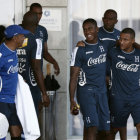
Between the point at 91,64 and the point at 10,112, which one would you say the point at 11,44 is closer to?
the point at 10,112

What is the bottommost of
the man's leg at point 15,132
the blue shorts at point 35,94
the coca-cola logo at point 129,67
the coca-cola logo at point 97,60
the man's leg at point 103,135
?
the man's leg at point 103,135

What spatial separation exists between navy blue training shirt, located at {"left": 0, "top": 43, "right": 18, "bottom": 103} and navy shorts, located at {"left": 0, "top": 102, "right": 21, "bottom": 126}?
52 mm

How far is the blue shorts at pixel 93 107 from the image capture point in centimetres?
696

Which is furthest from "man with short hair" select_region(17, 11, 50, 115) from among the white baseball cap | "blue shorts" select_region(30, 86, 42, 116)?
the white baseball cap

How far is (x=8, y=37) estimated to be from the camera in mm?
6195

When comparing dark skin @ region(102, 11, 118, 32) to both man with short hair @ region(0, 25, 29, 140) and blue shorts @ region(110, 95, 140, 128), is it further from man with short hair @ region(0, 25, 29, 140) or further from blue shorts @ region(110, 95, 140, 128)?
man with short hair @ region(0, 25, 29, 140)

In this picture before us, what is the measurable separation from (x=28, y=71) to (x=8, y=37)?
39.1 inches

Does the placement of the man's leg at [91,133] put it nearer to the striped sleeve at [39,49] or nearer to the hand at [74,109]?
the hand at [74,109]

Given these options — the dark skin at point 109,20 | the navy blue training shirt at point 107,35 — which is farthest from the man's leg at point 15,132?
the dark skin at point 109,20

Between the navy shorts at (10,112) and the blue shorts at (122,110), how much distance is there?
1.51 m

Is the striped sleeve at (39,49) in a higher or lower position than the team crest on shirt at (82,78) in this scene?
higher

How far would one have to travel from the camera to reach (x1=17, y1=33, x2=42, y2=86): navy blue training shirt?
273 inches

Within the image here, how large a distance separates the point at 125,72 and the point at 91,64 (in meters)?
0.51

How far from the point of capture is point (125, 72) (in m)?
7.16
